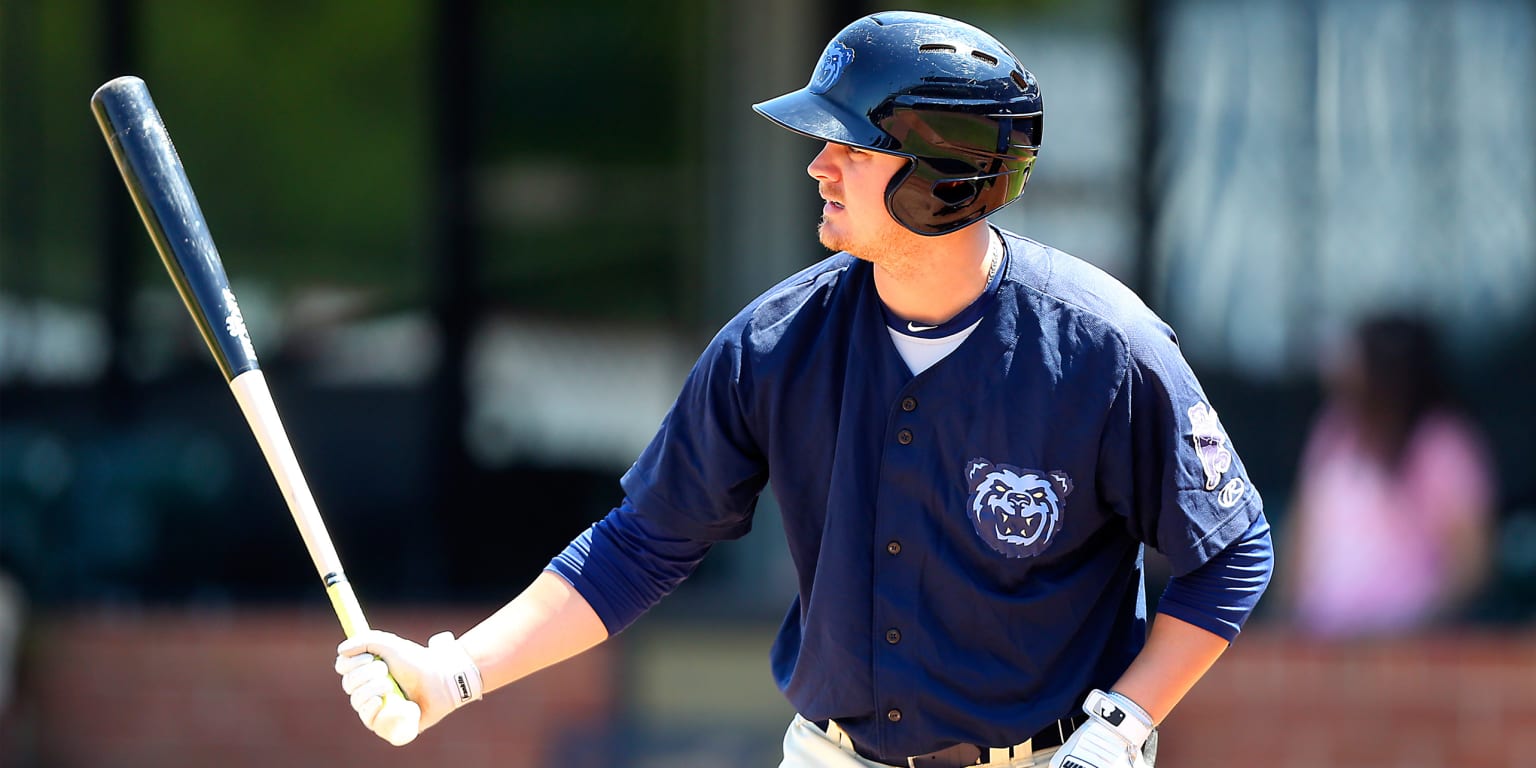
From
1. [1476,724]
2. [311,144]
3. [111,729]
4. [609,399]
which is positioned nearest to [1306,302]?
[1476,724]

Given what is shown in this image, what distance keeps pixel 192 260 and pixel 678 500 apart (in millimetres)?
887

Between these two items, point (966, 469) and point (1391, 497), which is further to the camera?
point (1391, 497)

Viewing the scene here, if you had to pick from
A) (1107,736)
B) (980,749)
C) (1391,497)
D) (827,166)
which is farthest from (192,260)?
(1391,497)

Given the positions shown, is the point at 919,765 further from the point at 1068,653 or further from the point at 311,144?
the point at 311,144


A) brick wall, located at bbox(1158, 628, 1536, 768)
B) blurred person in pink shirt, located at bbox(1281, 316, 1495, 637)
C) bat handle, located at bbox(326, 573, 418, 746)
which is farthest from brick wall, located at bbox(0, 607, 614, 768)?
Result: bat handle, located at bbox(326, 573, 418, 746)

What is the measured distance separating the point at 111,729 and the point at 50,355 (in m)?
1.29

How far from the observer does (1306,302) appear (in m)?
5.97

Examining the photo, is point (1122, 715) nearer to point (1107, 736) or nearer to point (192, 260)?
point (1107, 736)

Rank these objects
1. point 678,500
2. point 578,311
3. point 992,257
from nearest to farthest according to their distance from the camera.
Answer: point 992,257
point 678,500
point 578,311

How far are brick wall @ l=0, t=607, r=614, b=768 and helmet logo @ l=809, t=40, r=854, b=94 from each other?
11.6 feet

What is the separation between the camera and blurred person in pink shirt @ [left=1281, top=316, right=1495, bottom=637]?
5812 mm

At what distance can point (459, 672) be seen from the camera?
2842 millimetres

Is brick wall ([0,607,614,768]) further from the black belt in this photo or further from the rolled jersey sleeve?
the black belt

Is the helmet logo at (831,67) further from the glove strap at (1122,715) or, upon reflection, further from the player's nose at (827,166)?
the glove strap at (1122,715)
